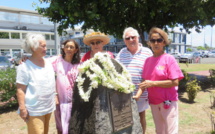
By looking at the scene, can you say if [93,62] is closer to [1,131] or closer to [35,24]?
[1,131]

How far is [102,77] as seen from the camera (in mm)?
2160

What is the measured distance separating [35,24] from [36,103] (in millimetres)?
37050

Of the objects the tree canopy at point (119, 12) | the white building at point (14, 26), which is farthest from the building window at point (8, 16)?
the tree canopy at point (119, 12)

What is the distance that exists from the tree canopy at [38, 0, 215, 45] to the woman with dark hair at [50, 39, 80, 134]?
359 cm

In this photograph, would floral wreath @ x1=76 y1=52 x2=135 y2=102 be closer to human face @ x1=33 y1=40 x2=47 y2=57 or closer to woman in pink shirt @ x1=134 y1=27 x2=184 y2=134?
woman in pink shirt @ x1=134 y1=27 x2=184 y2=134

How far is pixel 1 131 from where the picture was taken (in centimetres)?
430

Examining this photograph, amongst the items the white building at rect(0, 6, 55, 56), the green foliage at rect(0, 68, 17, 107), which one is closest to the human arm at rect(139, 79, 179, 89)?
the green foliage at rect(0, 68, 17, 107)

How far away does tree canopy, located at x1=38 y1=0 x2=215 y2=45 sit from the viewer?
614cm

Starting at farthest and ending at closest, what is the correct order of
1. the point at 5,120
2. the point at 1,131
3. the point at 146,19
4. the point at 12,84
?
the point at 146,19 < the point at 12,84 < the point at 5,120 < the point at 1,131

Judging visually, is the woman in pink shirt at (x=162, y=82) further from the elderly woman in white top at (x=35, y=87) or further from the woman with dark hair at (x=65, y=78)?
the elderly woman in white top at (x=35, y=87)

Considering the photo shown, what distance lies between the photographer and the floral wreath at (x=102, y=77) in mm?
2160

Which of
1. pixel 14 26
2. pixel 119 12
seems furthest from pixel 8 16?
pixel 119 12

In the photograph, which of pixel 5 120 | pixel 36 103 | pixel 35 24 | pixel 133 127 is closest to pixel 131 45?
pixel 133 127

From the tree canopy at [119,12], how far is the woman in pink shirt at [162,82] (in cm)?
387
